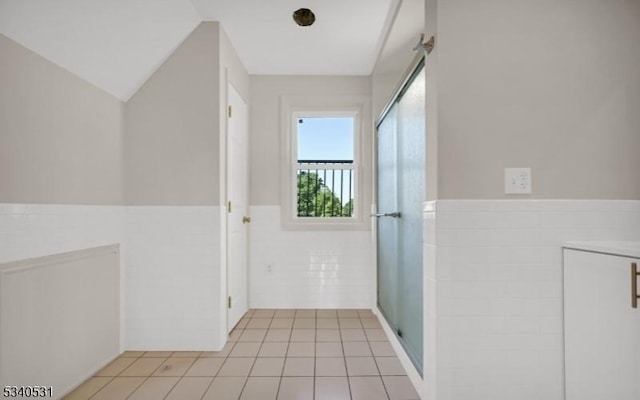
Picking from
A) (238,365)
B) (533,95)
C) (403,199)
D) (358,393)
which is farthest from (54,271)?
(533,95)

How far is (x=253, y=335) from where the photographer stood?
10.1 feet

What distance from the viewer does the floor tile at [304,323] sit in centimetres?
327

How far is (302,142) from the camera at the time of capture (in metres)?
3.99

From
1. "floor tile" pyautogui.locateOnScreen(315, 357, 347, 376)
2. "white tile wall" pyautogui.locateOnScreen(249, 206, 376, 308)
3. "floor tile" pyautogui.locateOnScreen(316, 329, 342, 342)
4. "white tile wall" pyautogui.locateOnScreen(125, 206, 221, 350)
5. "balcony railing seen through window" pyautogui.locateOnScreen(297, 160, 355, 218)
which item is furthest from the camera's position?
"balcony railing seen through window" pyautogui.locateOnScreen(297, 160, 355, 218)

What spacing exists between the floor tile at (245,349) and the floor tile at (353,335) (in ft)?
2.18

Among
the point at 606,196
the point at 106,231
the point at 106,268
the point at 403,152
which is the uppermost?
the point at 403,152

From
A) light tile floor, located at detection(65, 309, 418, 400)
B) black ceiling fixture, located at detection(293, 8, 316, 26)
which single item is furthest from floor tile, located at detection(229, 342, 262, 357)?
black ceiling fixture, located at detection(293, 8, 316, 26)

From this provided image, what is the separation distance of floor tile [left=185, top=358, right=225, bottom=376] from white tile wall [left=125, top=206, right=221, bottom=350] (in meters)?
0.17

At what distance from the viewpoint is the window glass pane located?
156 inches

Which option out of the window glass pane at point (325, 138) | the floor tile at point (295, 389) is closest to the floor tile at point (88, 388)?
the floor tile at point (295, 389)

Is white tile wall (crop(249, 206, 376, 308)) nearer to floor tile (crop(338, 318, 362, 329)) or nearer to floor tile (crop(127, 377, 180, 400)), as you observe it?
floor tile (crop(338, 318, 362, 329))

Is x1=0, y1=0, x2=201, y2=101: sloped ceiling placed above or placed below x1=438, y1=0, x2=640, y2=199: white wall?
above

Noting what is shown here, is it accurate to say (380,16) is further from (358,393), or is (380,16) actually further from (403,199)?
(358,393)

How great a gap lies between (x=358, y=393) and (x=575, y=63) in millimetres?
1954
